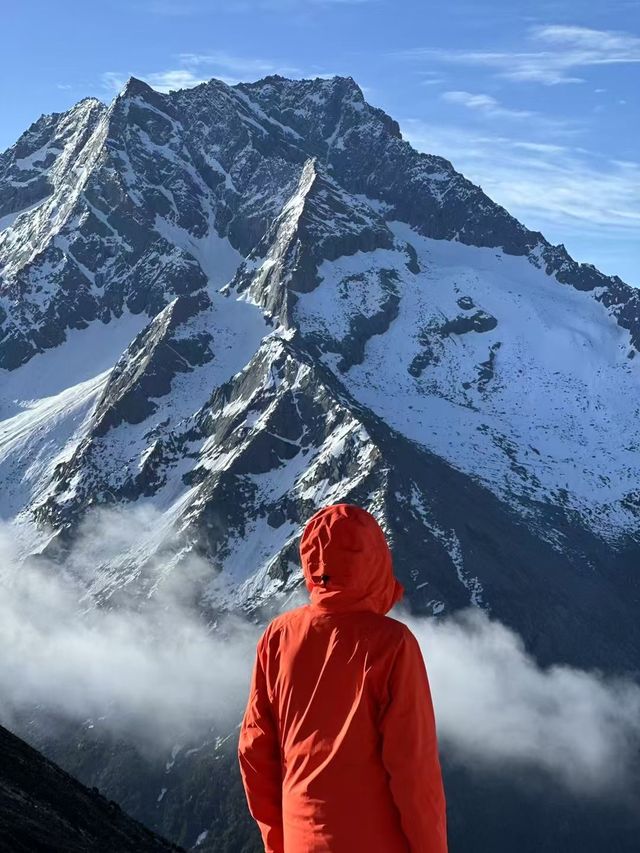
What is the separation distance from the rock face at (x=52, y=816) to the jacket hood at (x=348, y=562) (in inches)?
587

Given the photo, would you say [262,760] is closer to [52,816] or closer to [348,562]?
[348,562]

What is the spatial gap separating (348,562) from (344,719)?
1.80m

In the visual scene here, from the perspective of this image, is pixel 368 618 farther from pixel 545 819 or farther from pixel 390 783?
pixel 545 819

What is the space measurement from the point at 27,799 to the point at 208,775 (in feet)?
538

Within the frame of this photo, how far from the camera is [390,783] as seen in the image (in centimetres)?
1283

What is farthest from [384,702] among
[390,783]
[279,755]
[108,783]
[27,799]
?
[108,783]

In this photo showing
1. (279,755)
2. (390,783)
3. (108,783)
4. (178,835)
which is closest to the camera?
(390,783)

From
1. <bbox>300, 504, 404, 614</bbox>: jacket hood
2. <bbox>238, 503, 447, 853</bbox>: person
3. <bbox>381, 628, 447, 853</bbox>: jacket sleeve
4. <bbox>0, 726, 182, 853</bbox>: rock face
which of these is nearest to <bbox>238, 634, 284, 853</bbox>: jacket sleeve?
<bbox>238, 503, 447, 853</bbox>: person

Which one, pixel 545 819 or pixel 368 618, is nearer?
pixel 368 618

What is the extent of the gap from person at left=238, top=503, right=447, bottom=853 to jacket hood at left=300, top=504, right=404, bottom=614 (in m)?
0.01

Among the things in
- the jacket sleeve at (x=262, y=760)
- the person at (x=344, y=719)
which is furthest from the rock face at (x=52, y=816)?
the person at (x=344, y=719)

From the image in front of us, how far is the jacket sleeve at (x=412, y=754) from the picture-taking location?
500 inches

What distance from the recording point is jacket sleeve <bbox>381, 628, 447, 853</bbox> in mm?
12703

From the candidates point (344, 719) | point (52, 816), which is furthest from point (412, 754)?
point (52, 816)
